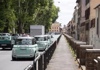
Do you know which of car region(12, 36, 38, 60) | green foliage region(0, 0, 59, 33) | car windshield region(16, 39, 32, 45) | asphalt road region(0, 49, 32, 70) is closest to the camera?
asphalt road region(0, 49, 32, 70)

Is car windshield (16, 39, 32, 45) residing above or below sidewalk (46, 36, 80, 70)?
above

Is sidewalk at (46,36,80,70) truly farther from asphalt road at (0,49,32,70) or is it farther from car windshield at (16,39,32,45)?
car windshield at (16,39,32,45)

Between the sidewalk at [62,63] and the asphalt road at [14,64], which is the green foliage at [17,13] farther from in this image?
the asphalt road at [14,64]

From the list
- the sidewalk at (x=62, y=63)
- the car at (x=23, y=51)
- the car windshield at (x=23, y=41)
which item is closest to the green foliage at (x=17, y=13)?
the sidewalk at (x=62, y=63)

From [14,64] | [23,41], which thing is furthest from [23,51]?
[14,64]

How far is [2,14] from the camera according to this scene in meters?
59.2

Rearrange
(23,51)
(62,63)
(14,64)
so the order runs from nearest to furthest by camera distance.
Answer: (62,63), (14,64), (23,51)

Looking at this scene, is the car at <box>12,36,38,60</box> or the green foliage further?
the green foliage

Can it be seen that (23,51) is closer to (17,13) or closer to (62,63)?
(62,63)

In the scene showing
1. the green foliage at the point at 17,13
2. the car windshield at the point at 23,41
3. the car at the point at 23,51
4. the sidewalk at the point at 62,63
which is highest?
the green foliage at the point at 17,13

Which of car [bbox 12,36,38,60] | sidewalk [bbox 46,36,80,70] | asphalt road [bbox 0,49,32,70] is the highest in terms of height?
car [bbox 12,36,38,60]

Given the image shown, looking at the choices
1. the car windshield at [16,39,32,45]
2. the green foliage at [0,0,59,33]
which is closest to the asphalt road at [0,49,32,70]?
the car windshield at [16,39,32,45]

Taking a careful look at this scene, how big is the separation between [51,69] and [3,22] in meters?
42.0

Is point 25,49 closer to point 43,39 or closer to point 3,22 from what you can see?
point 43,39
